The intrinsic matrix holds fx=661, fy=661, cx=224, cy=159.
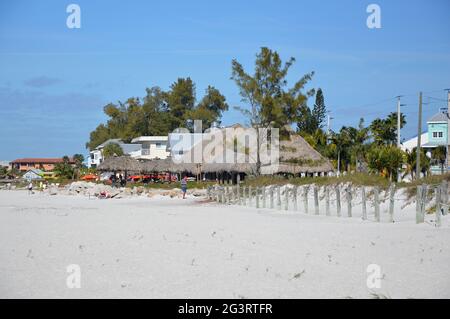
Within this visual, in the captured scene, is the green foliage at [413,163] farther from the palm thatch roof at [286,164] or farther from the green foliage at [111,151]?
the green foliage at [111,151]

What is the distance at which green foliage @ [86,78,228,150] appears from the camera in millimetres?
75312

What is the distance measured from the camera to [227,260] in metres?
10.5

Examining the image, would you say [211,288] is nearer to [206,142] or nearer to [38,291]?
[38,291]

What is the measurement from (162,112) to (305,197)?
200 ft

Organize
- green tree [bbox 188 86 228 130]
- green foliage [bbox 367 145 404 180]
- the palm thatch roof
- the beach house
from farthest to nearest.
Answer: the beach house
green tree [bbox 188 86 228 130]
the palm thatch roof
green foliage [bbox 367 145 404 180]

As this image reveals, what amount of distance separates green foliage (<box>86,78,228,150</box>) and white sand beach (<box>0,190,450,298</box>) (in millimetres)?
55745

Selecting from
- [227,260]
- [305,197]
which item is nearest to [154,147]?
[305,197]

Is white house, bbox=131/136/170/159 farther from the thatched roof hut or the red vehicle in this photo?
the thatched roof hut

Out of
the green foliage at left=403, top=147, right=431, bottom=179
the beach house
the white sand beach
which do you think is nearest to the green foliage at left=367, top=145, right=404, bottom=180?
the green foliage at left=403, top=147, right=431, bottom=179

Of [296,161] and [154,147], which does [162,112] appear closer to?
[154,147]

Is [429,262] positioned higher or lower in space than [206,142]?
lower
